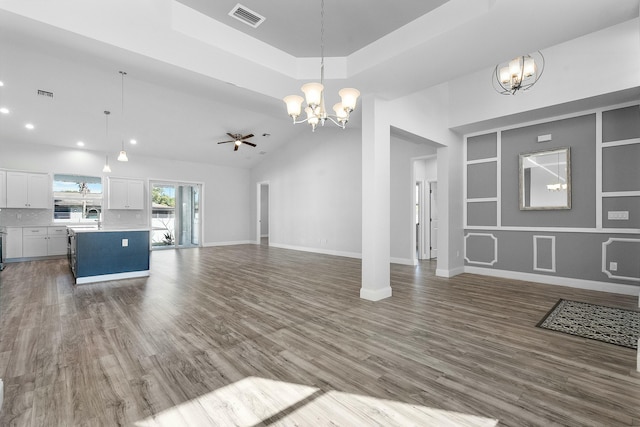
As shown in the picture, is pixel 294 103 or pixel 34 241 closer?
pixel 294 103

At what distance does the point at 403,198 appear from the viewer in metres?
6.66

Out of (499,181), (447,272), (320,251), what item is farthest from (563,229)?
(320,251)

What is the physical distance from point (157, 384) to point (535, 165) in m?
5.97

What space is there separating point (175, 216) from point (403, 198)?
7859mm

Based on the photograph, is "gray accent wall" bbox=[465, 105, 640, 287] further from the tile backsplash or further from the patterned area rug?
the tile backsplash

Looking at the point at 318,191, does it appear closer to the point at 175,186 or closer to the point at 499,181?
the point at 499,181

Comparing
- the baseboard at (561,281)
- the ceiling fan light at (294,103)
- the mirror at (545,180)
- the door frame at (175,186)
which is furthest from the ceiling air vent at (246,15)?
the door frame at (175,186)

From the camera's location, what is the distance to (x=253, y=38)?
3.38m

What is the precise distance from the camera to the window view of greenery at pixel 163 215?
31.6ft

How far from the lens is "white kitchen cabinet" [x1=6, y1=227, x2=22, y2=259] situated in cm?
669

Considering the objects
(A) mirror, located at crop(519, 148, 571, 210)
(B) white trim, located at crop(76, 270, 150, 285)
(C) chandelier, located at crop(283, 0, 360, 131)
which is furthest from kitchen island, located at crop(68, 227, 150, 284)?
(A) mirror, located at crop(519, 148, 571, 210)

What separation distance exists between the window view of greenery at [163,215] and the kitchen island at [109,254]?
15.4ft

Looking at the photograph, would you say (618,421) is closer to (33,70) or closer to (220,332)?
(220,332)

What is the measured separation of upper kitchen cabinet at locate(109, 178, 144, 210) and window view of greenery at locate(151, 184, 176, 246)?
0.84 metres
